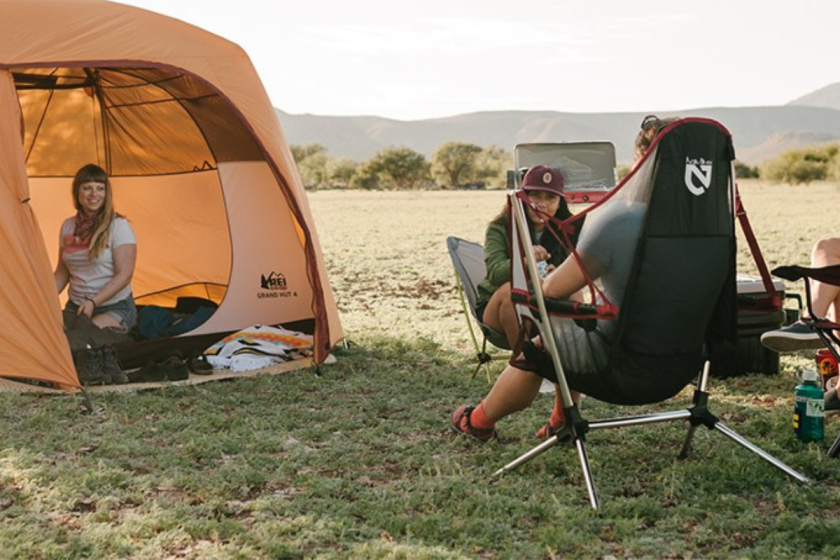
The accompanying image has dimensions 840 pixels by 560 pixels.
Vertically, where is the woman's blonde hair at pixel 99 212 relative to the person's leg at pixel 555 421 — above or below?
above

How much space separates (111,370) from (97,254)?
701 mm

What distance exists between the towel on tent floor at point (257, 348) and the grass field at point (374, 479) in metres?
0.25

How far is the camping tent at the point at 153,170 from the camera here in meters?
4.78

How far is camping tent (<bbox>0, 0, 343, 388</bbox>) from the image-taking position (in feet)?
15.7

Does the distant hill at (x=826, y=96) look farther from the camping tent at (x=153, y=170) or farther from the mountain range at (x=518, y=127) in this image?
the camping tent at (x=153, y=170)

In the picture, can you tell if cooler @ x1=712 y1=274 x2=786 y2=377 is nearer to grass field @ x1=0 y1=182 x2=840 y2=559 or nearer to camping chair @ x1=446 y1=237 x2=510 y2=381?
grass field @ x1=0 y1=182 x2=840 y2=559

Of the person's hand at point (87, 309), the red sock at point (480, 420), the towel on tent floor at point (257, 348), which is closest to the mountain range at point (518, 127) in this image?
the towel on tent floor at point (257, 348)

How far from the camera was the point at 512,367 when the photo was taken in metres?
3.67

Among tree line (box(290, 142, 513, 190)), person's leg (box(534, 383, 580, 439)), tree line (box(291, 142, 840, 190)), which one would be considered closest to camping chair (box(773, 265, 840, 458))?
person's leg (box(534, 383, 580, 439))

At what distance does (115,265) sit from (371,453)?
2.29 metres

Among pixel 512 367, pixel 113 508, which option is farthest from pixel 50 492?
pixel 512 367

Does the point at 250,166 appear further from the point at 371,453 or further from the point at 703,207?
the point at 703,207

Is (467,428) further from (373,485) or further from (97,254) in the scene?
(97,254)

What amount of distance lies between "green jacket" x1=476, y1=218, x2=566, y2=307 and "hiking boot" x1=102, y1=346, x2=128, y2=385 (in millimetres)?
1974
